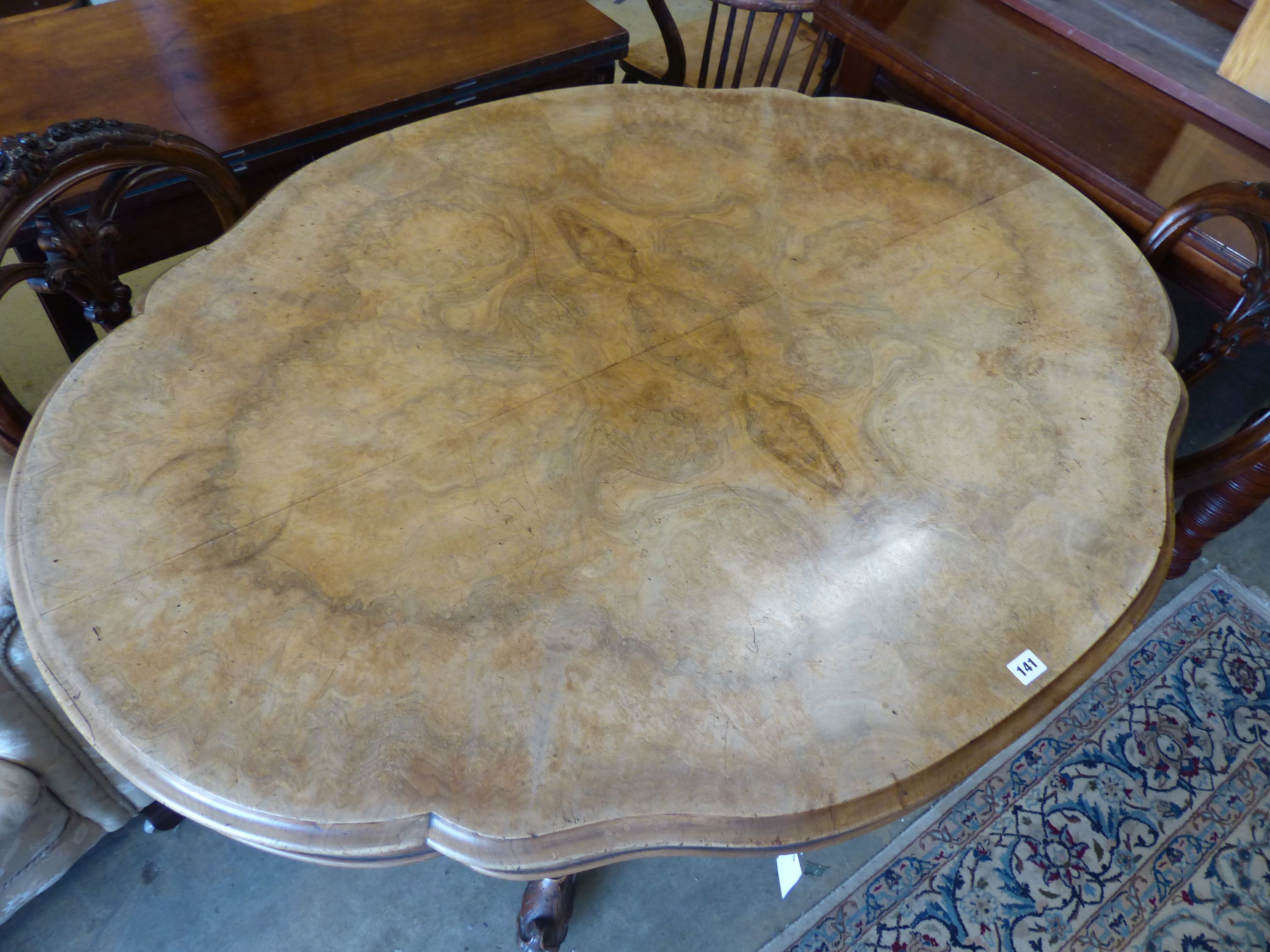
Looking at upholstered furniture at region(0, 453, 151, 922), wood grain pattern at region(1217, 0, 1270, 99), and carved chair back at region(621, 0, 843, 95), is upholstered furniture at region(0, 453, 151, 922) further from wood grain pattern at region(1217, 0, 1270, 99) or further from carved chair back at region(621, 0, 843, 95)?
wood grain pattern at region(1217, 0, 1270, 99)

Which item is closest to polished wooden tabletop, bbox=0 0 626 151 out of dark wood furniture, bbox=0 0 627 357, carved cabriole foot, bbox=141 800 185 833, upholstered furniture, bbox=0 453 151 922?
dark wood furniture, bbox=0 0 627 357

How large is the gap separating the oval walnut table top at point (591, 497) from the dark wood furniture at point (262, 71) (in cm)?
44

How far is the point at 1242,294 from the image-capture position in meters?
1.31

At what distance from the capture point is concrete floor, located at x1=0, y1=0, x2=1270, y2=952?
1348 mm

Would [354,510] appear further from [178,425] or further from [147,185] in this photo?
[147,185]

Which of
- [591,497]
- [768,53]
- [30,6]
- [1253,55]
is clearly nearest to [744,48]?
[768,53]

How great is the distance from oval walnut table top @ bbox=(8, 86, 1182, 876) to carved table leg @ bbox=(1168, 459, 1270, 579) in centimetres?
48

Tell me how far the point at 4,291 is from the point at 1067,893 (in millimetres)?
1858

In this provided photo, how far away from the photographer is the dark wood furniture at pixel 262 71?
5.09 ft

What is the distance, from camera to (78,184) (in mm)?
1162

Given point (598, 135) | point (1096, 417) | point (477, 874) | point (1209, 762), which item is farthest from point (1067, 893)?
point (598, 135)

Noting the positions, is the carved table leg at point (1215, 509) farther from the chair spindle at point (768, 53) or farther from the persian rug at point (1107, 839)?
the chair spindle at point (768, 53)

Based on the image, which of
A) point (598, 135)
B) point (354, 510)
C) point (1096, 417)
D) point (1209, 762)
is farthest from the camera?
point (1209, 762)

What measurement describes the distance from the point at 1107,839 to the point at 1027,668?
905 mm
